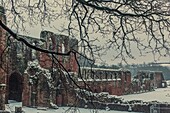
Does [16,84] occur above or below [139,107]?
above

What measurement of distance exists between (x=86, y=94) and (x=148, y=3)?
195 centimetres

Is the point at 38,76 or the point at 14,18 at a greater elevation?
the point at 14,18

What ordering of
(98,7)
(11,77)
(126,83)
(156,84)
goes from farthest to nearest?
(156,84) → (126,83) → (11,77) → (98,7)

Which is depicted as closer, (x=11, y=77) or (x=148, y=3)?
(x=148, y=3)

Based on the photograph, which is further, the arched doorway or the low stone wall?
the arched doorway

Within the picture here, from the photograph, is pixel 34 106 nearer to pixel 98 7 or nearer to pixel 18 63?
pixel 18 63

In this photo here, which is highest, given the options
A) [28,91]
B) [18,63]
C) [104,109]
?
[18,63]

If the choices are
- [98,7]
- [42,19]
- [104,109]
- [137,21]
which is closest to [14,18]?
[42,19]

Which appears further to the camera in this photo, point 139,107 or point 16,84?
point 16,84

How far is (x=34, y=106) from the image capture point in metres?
21.7

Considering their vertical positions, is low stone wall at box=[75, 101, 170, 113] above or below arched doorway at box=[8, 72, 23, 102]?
below

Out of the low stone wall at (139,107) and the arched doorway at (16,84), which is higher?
the arched doorway at (16,84)

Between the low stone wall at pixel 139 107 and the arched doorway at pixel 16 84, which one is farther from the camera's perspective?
the arched doorway at pixel 16 84

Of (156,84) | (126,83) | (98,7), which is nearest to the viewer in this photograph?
(98,7)
